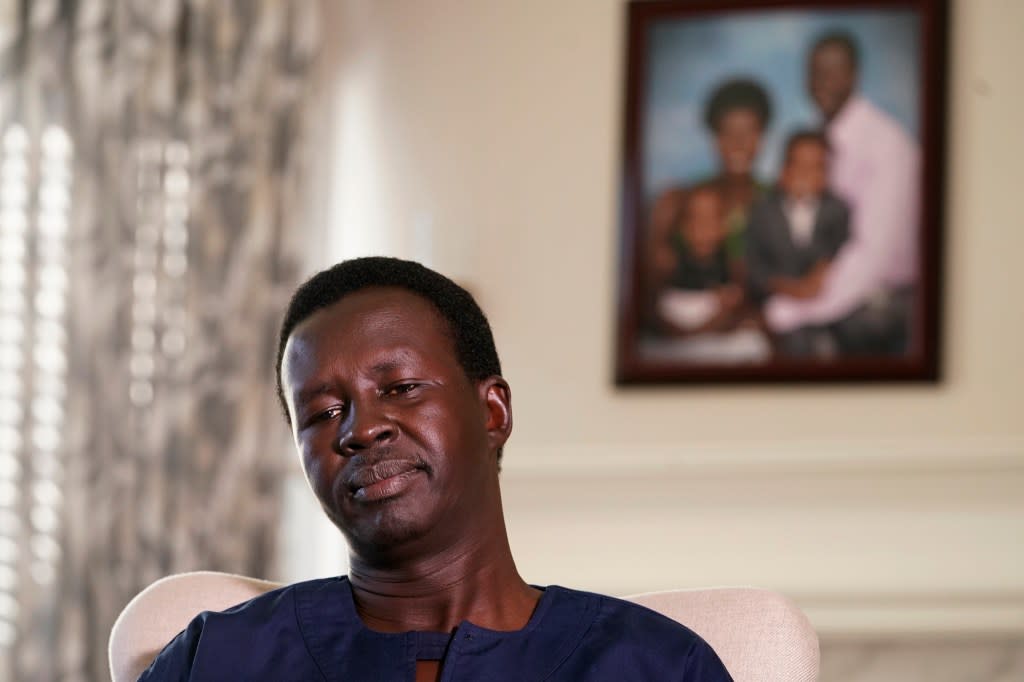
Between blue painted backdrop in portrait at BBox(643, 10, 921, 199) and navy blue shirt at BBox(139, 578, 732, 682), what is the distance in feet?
7.24

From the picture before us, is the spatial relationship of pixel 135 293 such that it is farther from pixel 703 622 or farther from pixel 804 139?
pixel 703 622

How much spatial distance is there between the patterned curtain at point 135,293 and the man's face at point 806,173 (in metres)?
1.23

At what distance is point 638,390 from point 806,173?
26.3 inches

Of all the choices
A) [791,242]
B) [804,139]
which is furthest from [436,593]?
[804,139]

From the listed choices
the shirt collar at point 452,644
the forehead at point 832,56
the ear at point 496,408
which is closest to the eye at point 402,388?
the ear at point 496,408

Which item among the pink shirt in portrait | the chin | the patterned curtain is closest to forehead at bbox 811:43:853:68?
the pink shirt in portrait

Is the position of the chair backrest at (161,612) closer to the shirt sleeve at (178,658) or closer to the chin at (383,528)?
the shirt sleeve at (178,658)

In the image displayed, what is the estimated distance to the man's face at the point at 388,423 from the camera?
1.63 metres

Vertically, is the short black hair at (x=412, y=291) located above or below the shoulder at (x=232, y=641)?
above

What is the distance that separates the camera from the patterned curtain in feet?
12.0

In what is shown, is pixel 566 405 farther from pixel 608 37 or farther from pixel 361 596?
pixel 361 596

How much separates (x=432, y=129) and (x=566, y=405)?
2.69 feet

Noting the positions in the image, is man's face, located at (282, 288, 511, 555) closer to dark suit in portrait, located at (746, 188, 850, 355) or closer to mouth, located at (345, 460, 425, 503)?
mouth, located at (345, 460, 425, 503)

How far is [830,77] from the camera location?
12.2 ft
